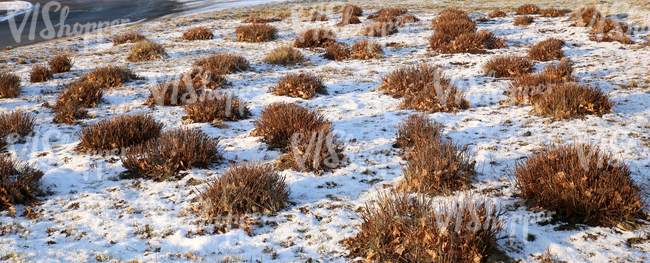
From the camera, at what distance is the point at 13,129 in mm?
4434

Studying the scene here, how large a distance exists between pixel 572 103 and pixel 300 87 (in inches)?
155

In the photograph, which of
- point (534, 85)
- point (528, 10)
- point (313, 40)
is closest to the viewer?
point (534, 85)

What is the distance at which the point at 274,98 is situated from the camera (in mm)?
6312

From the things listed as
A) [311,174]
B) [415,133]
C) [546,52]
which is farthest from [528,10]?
[311,174]

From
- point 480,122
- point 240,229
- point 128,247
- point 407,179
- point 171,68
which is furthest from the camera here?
point 171,68

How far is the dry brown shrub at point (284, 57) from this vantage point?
333 inches

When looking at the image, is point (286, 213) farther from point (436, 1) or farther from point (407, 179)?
point (436, 1)

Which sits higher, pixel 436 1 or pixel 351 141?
pixel 436 1

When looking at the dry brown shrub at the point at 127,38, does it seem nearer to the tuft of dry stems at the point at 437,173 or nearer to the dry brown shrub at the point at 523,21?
the tuft of dry stems at the point at 437,173

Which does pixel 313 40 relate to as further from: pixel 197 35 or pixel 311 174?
pixel 311 174

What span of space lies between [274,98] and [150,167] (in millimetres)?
2870

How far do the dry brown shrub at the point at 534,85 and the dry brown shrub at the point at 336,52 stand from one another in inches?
151

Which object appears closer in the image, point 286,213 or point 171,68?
point 286,213

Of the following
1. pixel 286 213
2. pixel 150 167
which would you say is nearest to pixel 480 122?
pixel 286 213
